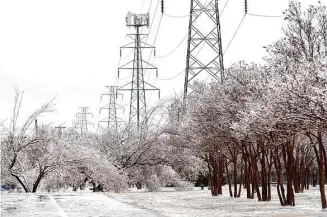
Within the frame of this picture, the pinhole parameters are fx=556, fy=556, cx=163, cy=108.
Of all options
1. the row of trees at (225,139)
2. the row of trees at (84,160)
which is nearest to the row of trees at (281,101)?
the row of trees at (225,139)

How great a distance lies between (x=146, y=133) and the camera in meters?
47.4

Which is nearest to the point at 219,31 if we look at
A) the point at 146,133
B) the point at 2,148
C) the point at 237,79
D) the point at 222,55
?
the point at 222,55

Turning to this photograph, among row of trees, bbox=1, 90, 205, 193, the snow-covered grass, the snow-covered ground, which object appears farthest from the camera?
row of trees, bbox=1, 90, 205, 193

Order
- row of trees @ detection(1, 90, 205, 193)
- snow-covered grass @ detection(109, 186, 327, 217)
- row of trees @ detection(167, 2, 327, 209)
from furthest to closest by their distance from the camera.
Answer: row of trees @ detection(1, 90, 205, 193)
snow-covered grass @ detection(109, 186, 327, 217)
row of trees @ detection(167, 2, 327, 209)

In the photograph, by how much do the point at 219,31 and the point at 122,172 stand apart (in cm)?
1430

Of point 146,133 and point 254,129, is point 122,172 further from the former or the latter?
point 254,129

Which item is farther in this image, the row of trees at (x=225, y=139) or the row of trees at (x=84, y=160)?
the row of trees at (x=84, y=160)

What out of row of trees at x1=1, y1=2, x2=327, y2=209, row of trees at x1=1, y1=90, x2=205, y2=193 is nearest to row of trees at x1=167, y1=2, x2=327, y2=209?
row of trees at x1=1, y1=2, x2=327, y2=209

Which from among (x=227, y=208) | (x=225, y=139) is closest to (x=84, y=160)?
(x=225, y=139)

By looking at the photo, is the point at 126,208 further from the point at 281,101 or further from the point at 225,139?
the point at 225,139

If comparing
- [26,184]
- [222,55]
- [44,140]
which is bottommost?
[26,184]

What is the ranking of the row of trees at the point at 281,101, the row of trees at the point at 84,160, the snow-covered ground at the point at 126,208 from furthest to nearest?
the row of trees at the point at 84,160
the snow-covered ground at the point at 126,208
the row of trees at the point at 281,101

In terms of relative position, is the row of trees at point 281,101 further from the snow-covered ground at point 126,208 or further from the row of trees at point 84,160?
the row of trees at point 84,160

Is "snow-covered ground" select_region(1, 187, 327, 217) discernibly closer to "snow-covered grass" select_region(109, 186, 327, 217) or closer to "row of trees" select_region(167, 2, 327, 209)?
"snow-covered grass" select_region(109, 186, 327, 217)
